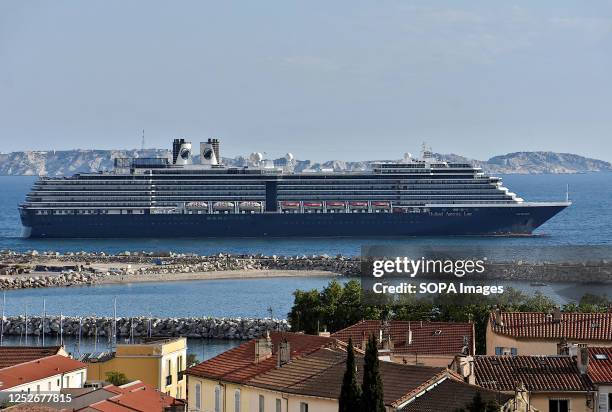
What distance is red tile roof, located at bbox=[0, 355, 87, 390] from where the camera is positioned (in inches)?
985

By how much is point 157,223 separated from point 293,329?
3424 inches

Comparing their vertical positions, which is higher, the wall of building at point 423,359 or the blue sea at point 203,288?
the wall of building at point 423,359

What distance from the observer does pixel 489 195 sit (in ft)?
429

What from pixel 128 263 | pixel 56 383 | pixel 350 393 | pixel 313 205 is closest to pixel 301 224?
pixel 313 205

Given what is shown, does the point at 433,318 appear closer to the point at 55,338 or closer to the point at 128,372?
the point at 128,372

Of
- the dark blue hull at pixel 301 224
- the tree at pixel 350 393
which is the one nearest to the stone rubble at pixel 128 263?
the dark blue hull at pixel 301 224

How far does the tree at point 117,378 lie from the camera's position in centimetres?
2911

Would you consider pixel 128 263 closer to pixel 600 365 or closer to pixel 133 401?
pixel 133 401

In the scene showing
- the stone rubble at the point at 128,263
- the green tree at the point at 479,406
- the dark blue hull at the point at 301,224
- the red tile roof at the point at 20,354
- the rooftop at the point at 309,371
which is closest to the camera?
the green tree at the point at 479,406

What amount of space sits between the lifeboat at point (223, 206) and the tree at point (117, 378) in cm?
10102

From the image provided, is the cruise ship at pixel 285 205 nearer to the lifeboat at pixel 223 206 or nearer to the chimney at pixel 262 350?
the lifeboat at pixel 223 206

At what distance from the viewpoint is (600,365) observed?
21.2 meters

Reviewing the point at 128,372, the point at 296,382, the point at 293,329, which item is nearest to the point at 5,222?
the point at 293,329

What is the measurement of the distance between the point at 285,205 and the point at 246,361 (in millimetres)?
108294
